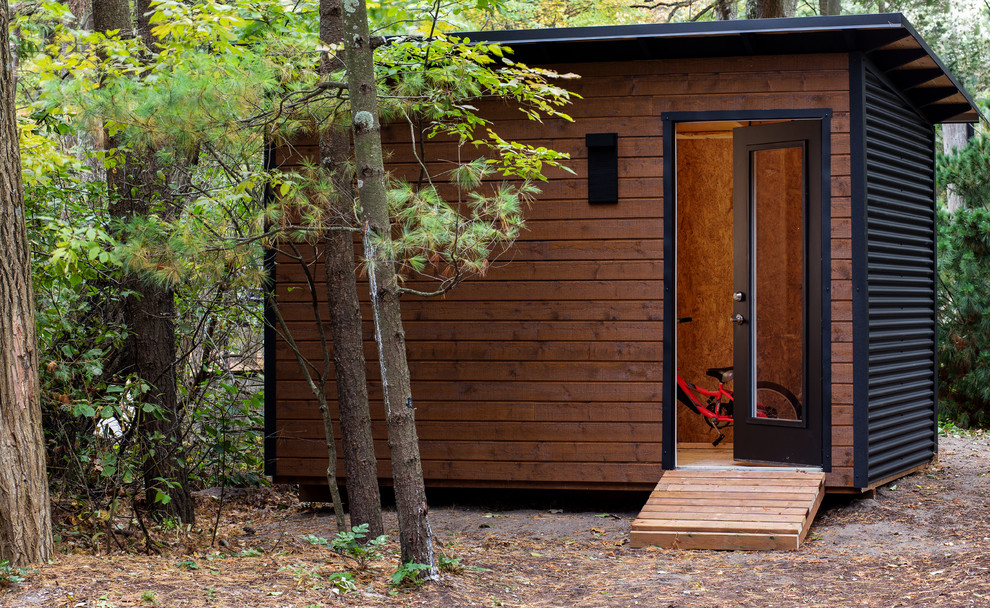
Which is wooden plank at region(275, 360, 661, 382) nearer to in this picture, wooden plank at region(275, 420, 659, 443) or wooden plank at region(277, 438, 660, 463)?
wooden plank at region(275, 420, 659, 443)

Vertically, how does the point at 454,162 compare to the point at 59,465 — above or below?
above

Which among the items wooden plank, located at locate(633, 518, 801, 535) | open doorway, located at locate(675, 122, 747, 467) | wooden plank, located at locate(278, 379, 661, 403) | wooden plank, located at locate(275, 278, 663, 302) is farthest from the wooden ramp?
open doorway, located at locate(675, 122, 747, 467)

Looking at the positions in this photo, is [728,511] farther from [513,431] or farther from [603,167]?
[603,167]

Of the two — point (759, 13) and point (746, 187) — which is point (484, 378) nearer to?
point (746, 187)

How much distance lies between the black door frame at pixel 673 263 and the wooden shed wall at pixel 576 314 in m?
0.04

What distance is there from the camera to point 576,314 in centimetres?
597

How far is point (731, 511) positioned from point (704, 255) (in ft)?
9.46

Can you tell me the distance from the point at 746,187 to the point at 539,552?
2811 millimetres

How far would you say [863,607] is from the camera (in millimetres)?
3809

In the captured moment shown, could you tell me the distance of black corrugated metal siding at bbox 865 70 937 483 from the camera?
5.89 meters

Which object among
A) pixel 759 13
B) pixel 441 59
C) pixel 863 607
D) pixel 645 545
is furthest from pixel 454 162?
pixel 759 13

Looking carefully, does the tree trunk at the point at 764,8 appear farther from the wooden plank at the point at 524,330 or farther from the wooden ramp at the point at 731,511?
the wooden ramp at the point at 731,511

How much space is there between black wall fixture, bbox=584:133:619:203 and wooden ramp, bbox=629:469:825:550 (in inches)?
73.8

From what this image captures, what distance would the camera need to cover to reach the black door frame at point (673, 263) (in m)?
5.65
